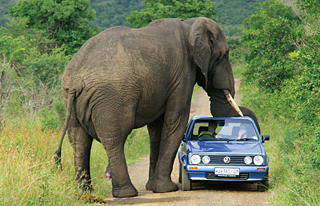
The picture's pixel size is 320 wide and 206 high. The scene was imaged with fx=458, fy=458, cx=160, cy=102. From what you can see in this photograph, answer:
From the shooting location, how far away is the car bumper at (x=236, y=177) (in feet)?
28.3

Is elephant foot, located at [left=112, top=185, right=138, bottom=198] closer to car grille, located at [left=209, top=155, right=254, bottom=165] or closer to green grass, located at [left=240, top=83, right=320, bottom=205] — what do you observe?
car grille, located at [left=209, top=155, right=254, bottom=165]

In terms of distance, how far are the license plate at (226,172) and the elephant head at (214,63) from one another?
1.92 m

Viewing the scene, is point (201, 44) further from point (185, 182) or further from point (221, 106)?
point (185, 182)

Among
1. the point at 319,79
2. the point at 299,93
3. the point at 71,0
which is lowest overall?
the point at 71,0

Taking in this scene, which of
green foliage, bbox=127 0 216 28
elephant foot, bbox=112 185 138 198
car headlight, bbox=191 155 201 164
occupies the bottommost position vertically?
green foliage, bbox=127 0 216 28

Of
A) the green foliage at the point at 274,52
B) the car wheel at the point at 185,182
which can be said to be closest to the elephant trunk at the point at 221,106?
the car wheel at the point at 185,182

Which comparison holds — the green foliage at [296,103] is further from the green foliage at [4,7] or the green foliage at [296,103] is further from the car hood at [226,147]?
the green foliage at [4,7]

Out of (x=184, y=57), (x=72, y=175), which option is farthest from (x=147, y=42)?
(x=72, y=175)

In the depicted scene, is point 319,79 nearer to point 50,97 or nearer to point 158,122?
point 158,122

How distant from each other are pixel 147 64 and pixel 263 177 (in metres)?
3.08

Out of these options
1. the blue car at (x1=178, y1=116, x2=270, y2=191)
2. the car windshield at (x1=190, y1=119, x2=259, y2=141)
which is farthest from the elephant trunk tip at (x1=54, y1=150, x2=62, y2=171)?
the car windshield at (x1=190, y1=119, x2=259, y2=141)

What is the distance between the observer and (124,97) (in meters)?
8.16

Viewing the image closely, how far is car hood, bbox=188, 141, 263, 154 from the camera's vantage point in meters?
8.84

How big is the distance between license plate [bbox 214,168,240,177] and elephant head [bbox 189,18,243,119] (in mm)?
1924
